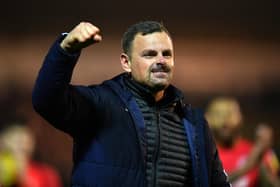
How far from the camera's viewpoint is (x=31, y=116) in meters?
6.30

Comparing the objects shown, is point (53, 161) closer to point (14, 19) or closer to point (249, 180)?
point (14, 19)

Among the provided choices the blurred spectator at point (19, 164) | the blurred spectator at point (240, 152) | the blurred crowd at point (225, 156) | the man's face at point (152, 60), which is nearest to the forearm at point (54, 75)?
the man's face at point (152, 60)

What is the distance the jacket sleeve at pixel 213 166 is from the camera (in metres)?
3.01

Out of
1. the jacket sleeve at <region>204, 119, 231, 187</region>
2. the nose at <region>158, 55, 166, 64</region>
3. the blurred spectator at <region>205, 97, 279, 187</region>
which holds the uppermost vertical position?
the nose at <region>158, 55, 166, 64</region>

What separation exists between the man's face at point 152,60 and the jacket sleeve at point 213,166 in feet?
0.92

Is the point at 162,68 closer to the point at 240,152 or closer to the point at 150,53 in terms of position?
the point at 150,53

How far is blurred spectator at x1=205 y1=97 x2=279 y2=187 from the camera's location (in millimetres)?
4465

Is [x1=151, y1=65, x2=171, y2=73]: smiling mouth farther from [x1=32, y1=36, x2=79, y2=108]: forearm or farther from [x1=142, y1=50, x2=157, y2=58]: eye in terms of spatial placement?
[x1=32, y1=36, x2=79, y2=108]: forearm

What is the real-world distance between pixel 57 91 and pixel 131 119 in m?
0.32

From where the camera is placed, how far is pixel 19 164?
4.29 metres

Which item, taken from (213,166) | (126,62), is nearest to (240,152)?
(213,166)

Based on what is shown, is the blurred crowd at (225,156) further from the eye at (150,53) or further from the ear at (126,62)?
Result: the eye at (150,53)

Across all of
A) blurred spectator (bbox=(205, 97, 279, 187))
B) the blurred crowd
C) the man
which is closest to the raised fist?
the man

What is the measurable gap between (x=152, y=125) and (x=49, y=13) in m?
3.95
